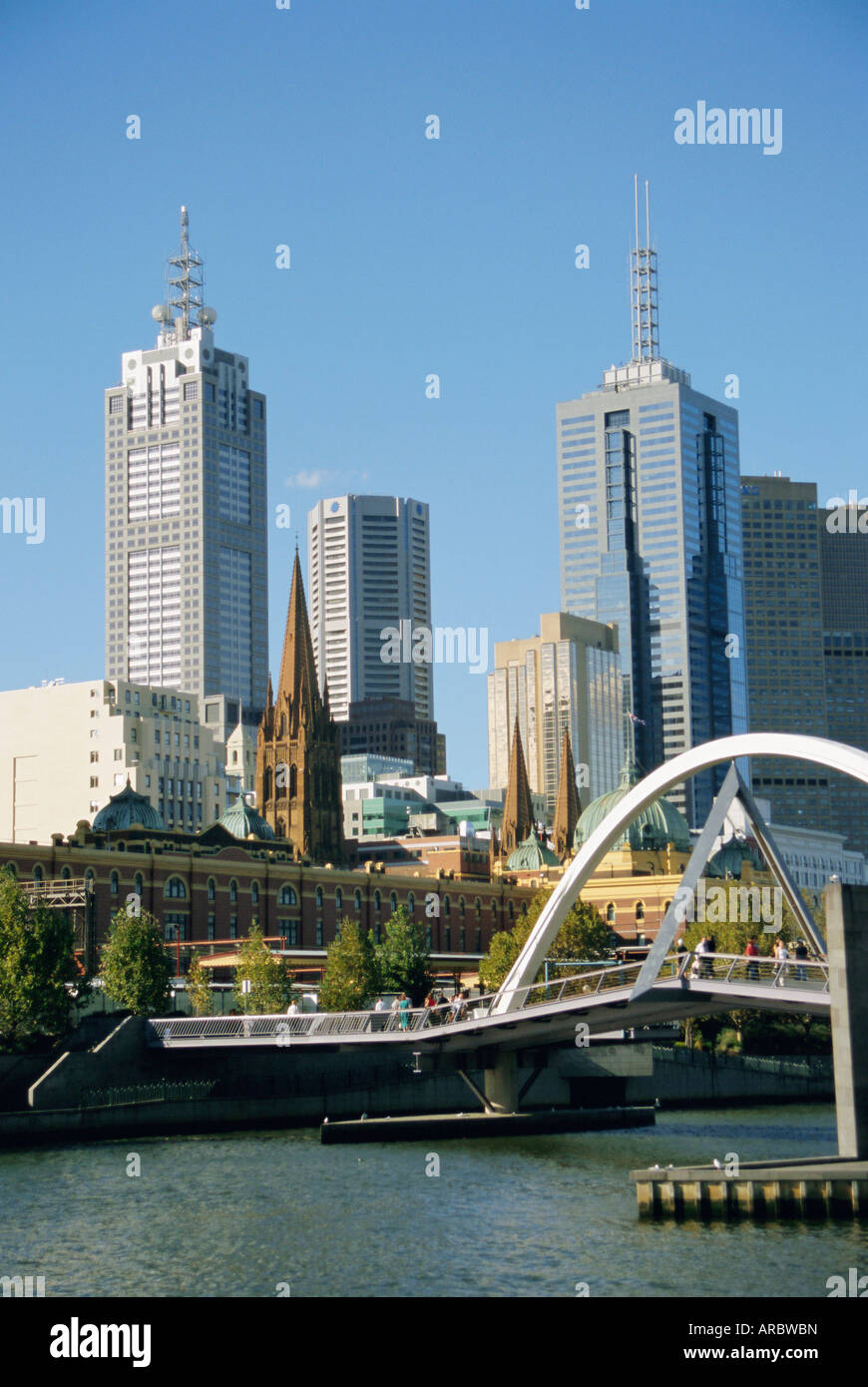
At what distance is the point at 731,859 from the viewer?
151 m

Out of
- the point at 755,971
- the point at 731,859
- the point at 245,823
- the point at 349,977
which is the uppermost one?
the point at 245,823

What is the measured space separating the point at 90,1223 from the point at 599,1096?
139ft

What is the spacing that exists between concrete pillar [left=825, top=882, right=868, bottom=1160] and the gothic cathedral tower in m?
111

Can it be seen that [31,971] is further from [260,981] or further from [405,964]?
[405,964]

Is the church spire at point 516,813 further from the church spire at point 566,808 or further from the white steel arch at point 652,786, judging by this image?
the white steel arch at point 652,786

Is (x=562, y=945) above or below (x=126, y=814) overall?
below

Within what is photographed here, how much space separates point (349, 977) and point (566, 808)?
314 ft

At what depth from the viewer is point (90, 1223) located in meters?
46.7

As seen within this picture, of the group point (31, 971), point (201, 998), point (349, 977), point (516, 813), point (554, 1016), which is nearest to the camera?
point (554, 1016)

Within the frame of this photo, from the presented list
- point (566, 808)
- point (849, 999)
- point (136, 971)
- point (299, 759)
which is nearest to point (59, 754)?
point (299, 759)

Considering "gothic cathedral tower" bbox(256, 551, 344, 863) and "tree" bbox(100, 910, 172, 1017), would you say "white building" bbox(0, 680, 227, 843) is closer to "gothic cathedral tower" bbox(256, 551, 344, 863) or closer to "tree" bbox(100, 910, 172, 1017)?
"gothic cathedral tower" bbox(256, 551, 344, 863)

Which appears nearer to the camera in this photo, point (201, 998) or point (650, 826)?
point (201, 998)

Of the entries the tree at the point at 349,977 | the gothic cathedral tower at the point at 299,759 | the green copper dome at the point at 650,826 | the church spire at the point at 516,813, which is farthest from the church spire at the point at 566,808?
the tree at the point at 349,977
